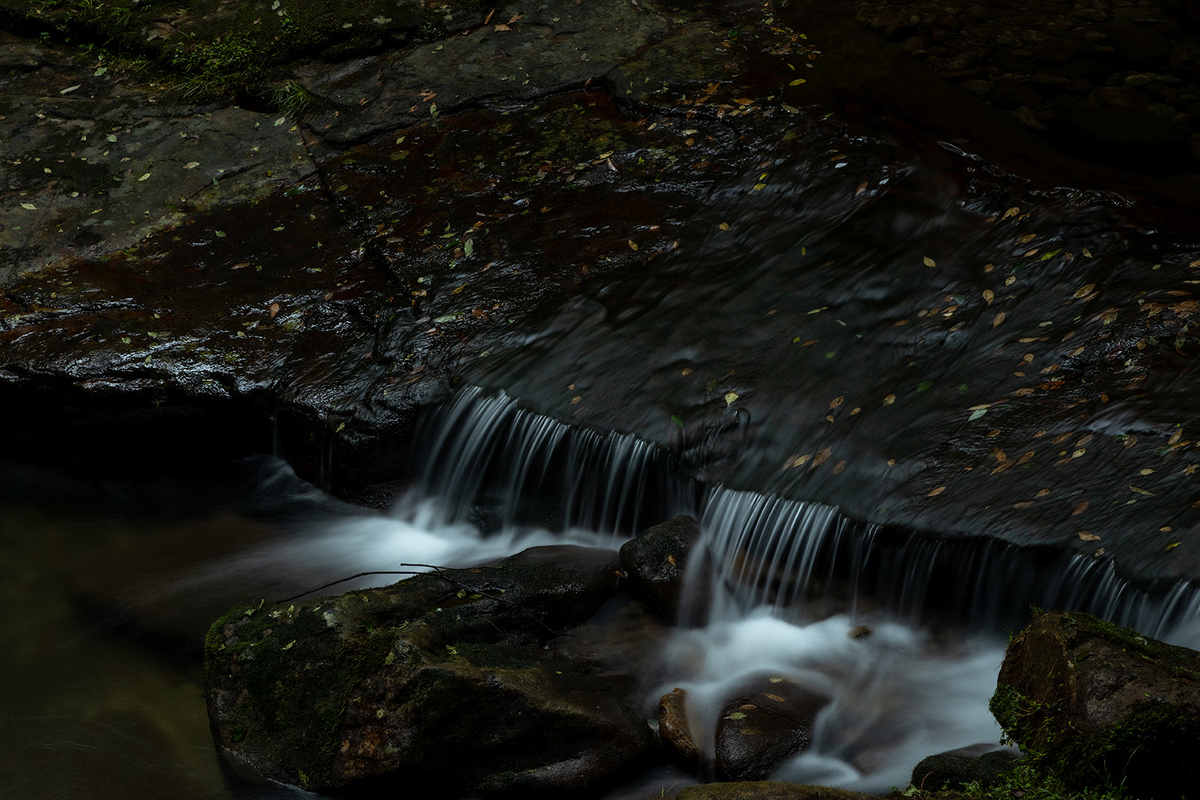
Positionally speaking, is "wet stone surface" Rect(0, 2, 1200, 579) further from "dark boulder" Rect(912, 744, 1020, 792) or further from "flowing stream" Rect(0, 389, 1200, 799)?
"dark boulder" Rect(912, 744, 1020, 792)

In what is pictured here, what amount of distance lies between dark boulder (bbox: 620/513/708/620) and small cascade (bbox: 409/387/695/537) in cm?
46

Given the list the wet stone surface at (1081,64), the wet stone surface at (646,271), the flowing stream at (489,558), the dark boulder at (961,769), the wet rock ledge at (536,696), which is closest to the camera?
the wet rock ledge at (536,696)

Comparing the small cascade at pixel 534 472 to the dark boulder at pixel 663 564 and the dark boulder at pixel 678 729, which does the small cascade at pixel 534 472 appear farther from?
the dark boulder at pixel 678 729

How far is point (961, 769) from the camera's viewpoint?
140 inches

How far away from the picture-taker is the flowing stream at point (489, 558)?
4488mm

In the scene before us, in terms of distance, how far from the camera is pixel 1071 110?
309 inches

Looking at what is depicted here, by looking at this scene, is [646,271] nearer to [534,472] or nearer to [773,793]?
[534,472]

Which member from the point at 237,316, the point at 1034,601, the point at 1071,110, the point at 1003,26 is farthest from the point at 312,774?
the point at 1003,26

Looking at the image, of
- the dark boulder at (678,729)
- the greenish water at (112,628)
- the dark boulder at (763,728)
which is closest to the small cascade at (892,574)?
the dark boulder at (763,728)

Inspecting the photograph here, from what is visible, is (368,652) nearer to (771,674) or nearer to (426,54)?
(771,674)

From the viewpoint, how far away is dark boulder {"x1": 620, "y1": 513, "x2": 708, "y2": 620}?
516 cm

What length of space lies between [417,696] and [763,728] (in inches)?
61.7

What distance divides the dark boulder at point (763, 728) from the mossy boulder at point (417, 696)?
39 centimetres

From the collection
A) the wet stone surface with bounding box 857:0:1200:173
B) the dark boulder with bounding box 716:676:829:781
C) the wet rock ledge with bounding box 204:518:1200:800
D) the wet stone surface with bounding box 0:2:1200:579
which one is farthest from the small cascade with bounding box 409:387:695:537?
the wet stone surface with bounding box 857:0:1200:173
